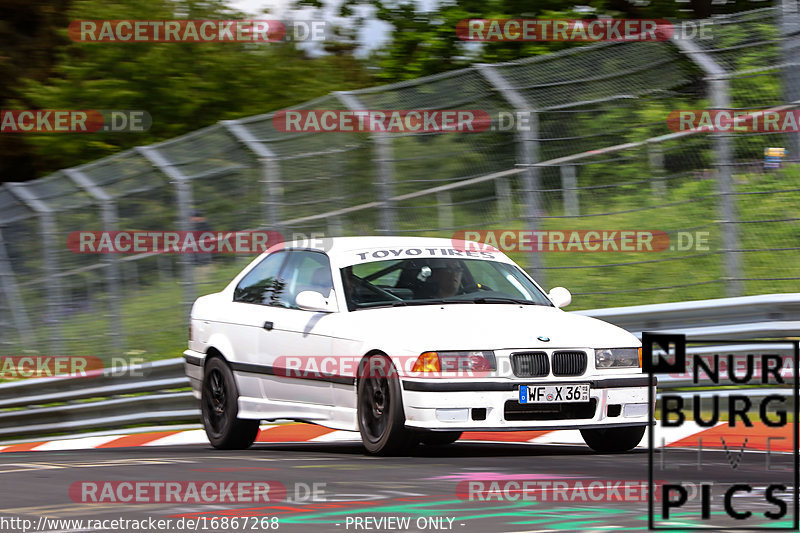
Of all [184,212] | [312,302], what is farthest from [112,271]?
[312,302]

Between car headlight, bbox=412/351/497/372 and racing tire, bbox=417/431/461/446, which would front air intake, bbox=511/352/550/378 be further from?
racing tire, bbox=417/431/461/446

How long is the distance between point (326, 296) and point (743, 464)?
125 inches

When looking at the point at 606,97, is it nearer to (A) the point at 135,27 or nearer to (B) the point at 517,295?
(B) the point at 517,295

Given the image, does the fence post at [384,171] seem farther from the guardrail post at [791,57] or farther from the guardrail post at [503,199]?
the guardrail post at [791,57]

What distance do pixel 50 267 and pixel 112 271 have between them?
5.26 feet

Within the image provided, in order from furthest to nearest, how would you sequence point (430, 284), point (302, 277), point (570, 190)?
point (570, 190) → point (302, 277) → point (430, 284)

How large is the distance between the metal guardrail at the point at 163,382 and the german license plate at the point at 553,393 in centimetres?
163

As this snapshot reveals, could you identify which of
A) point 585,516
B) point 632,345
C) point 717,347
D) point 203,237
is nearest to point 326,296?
point 632,345

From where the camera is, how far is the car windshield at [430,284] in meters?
10.1

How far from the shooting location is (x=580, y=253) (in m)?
12.1

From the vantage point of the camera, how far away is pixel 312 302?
993 cm

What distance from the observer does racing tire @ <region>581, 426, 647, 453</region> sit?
966cm

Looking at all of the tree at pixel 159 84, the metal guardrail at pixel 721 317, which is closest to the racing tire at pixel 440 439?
the metal guardrail at pixel 721 317

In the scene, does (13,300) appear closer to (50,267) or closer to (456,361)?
(50,267)
